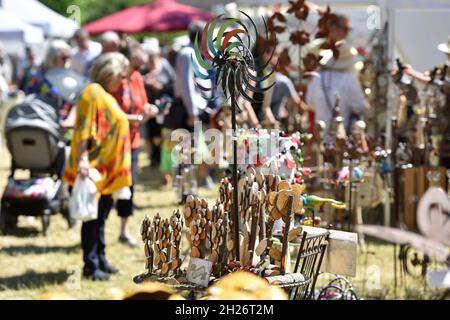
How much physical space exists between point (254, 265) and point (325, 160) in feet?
8.86

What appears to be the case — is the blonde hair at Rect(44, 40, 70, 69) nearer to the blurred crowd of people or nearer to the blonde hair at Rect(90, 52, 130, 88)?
the blurred crowd of people

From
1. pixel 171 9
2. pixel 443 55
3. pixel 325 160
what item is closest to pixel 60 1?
pixel 171 9

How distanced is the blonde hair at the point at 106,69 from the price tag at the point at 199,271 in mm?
2694

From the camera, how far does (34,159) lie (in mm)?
7812

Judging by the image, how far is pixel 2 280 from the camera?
21.0 feet

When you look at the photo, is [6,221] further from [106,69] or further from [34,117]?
[106,69]

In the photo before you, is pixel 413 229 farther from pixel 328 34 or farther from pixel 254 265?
pixel 254 265

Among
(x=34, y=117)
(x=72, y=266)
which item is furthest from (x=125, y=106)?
(x=72, y=266)

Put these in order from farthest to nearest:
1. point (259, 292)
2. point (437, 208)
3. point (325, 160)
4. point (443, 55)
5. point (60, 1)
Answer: point (60, 1) < point (443, 55) < point (325, 160) < point (437, 208) < point (259, 292)

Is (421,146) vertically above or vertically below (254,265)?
above

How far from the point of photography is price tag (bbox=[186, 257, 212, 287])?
3.57 m

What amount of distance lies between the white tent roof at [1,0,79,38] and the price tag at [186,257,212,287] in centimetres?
1563

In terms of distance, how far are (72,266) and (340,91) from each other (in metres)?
2.75

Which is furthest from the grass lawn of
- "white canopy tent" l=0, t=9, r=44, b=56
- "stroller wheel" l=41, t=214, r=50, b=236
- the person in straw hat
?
"white canopy tent" l=0, t=9, r=44, b=56
